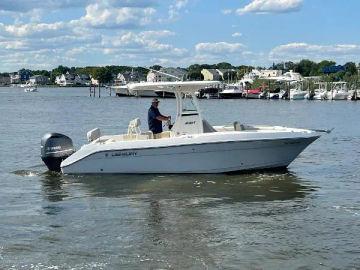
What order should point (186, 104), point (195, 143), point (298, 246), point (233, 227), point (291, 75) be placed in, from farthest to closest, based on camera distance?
point (291, 75)
point (186, 104)
point (195, 143)
point (233, 227)
point (298, 246)

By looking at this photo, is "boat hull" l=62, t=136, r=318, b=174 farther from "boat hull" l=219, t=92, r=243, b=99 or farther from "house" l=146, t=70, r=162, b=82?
"boat hull" l=219, t=92, r=243, b=99

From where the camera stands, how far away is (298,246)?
39.2 feet

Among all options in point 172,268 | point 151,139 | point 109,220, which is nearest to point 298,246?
point 172,268

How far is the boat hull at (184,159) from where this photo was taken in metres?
20.1

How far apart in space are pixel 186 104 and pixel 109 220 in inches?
309

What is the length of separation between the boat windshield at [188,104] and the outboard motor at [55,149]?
156 inches

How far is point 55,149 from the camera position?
21.2 metres

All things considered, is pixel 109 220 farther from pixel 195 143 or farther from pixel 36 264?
pixel 195 143

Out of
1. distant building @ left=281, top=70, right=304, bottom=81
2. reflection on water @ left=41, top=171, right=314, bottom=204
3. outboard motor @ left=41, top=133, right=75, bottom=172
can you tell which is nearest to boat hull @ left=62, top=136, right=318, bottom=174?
reflection on water @ left=41, top=171, right=314, bottom=204

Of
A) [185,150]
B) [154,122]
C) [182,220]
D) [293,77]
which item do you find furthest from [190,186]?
[293,77]

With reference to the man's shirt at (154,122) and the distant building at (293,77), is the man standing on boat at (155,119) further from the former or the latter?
the distant building at (293,77)

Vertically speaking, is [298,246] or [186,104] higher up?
[186,104]

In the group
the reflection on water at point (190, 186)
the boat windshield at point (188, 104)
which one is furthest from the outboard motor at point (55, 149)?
the boat windshield at point (188, 104)

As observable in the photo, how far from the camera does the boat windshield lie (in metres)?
21.1
